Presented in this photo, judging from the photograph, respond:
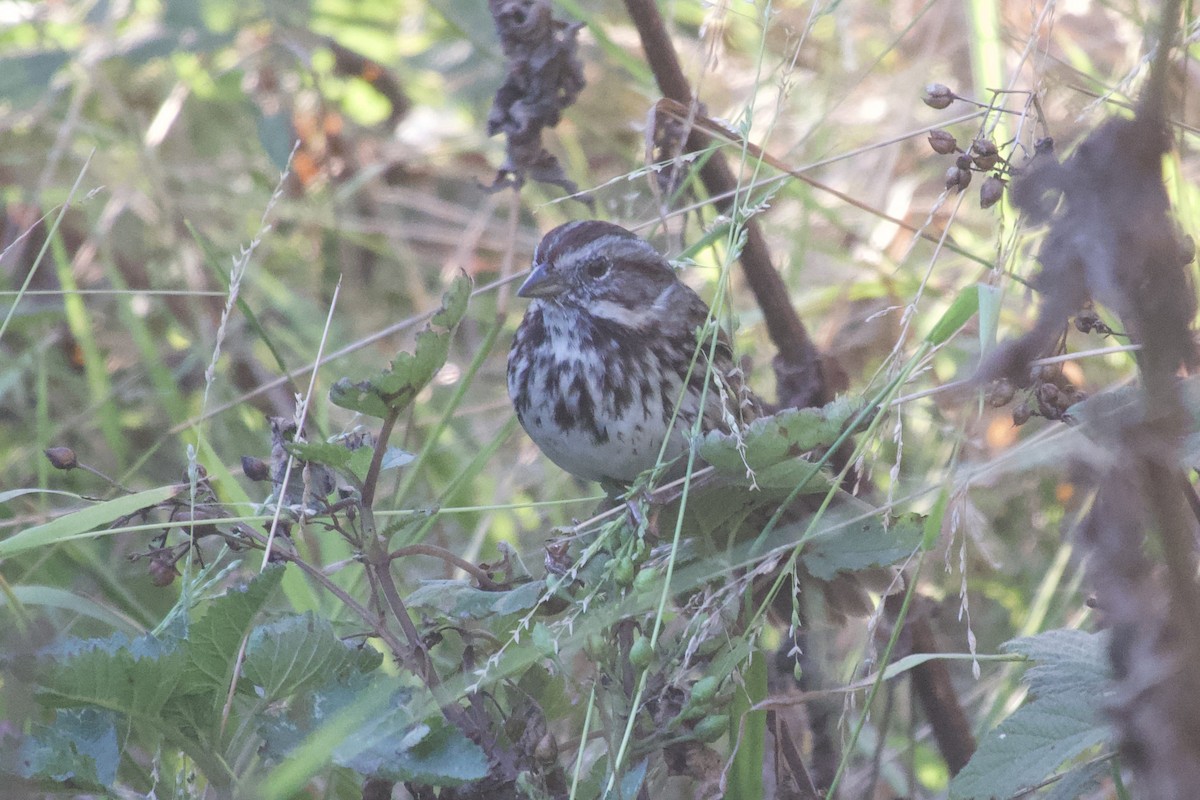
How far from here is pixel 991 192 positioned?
5.21ft

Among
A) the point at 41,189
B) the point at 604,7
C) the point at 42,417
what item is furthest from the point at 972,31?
the point at 41,189

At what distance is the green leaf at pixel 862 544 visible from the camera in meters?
1.58

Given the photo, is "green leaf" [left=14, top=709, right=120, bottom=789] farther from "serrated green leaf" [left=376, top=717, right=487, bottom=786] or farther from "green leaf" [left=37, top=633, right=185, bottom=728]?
"serrated green leaf" [left=376, top=717, right=487, bottom=786]

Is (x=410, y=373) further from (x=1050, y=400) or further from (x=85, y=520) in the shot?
(x=1050, y=400)

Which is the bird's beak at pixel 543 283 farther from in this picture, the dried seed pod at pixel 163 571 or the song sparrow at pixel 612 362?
the dried seed pod at pixel 163 571

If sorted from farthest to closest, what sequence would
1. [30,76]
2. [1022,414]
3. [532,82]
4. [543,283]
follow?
[30,76] → [543,283] → [532,82] → [1022,414]

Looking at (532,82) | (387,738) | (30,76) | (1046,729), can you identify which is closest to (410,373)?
(387,738)

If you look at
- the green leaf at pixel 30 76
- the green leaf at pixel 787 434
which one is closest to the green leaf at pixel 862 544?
the green leaf at pixel 787 434

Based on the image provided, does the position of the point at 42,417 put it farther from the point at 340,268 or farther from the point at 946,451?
the point at 946,451

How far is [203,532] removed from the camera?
1613mm

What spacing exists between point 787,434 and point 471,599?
1.35 ft

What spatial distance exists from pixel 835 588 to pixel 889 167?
1.91m

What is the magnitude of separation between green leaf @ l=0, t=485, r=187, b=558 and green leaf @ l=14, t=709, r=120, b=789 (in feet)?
0.84

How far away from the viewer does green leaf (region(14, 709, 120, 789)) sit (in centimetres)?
137
